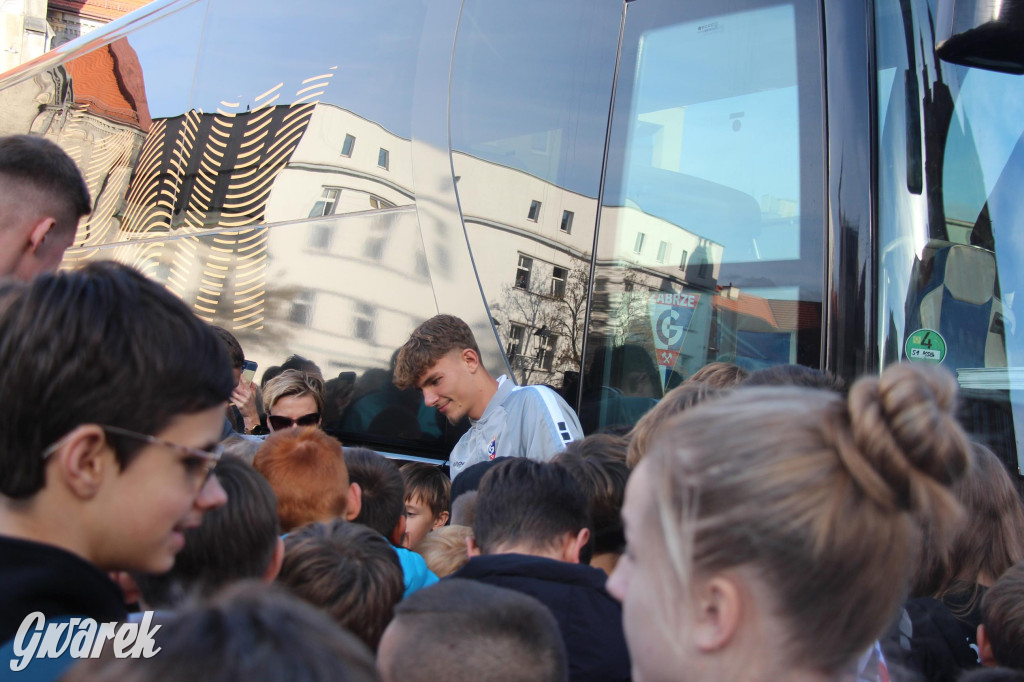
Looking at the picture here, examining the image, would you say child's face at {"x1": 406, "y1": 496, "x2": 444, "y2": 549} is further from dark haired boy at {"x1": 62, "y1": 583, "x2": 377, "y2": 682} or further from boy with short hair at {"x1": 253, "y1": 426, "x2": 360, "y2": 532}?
dark haired boy at {"x1": 62, "y1": 583, "x2": 377, "y2": 682}

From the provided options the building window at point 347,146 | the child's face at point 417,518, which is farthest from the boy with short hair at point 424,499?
the building window at point 347,146

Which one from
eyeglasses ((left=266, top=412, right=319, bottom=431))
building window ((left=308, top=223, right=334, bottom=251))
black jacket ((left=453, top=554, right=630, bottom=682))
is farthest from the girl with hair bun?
building window ((left=308, top=223, right=334, bottom=251))

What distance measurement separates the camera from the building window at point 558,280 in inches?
150

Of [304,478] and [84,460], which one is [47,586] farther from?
[304,478]

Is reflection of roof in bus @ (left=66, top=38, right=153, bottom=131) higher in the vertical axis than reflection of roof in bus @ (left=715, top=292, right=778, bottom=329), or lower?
higher

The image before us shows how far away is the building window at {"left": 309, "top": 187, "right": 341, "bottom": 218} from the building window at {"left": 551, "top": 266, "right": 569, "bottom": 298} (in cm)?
147

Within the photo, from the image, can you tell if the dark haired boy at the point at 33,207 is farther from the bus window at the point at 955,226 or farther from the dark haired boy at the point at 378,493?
the bus window at the point at 955,226

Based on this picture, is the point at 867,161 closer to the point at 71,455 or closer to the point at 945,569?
the point at 945,569

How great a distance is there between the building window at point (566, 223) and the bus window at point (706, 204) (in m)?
0.16

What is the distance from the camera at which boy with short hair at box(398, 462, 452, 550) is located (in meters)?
3.96

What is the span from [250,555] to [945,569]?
71.1 inches

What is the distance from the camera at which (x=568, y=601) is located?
6.34 ft

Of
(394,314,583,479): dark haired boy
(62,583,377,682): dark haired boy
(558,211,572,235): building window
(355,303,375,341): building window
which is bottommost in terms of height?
(62,583,377,682): dark haired boy

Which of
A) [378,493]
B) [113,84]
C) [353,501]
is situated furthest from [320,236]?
[113,84]
